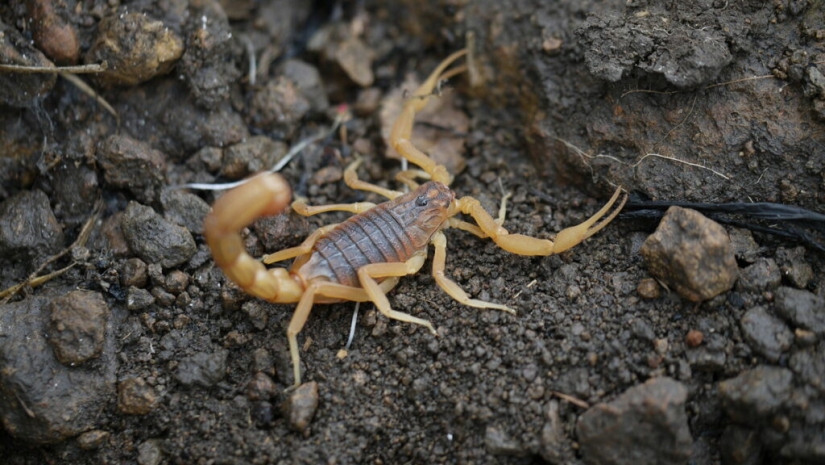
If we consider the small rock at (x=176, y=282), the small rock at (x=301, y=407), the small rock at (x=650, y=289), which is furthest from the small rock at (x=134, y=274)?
the small rock at (x=650, y=289)

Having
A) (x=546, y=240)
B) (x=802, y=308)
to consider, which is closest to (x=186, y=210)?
(x=546, y=240)

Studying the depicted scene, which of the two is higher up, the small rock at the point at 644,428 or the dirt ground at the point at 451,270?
the dirt ground at the point at 451,270

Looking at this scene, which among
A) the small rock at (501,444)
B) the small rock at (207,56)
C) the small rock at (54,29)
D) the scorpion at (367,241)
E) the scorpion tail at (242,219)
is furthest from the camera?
the small rock at (207,56)

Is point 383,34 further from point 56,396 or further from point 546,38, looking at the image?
point 56,396

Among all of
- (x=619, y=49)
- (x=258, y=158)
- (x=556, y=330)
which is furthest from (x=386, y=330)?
(x=619, y=49)

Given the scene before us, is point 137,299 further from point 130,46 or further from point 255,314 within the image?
point 130,46

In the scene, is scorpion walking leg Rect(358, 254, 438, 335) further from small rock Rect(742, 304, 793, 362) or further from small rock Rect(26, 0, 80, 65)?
small rock Rect(26, 0, 80, 65)

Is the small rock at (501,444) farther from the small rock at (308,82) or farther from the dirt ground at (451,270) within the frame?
the small rock at (308,82)
